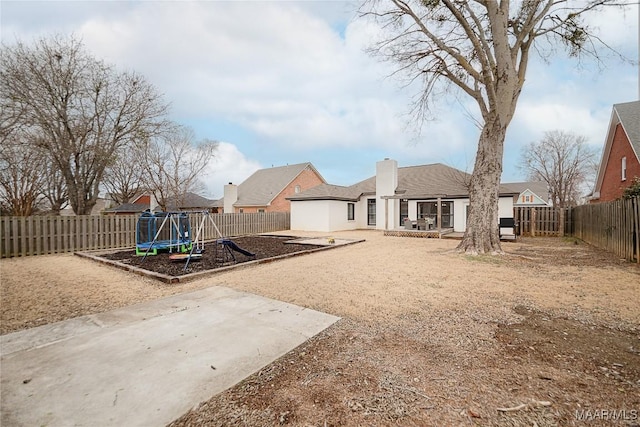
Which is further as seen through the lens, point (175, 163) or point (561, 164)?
point (561, 164)

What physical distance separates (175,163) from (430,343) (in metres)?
25.6

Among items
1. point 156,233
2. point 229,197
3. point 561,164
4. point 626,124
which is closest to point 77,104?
point 156,233

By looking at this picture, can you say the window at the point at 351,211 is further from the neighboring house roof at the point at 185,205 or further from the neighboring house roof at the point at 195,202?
the neighboring house roof at the point at 195,202

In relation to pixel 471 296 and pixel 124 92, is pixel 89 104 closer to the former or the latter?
pixel 124 92

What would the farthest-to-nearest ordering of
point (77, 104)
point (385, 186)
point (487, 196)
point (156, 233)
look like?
point (385, 186)
point (77, 104)
point (156, 233)
point (487, 196)

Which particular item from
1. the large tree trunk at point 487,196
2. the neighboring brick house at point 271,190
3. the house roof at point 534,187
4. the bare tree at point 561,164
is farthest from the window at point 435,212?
the bare tree at point 561,164

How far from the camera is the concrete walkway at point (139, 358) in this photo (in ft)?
6.72

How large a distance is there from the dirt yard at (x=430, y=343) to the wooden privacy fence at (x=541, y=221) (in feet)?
34.9

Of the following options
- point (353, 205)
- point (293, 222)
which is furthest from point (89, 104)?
point (353, 205)

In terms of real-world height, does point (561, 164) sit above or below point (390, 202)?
A: above

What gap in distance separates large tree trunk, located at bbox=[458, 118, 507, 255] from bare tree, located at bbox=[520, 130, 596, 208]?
102ft

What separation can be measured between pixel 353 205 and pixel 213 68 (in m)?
13.8

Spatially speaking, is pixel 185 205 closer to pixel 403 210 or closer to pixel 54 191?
pixel 54 191

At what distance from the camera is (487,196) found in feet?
30.9
